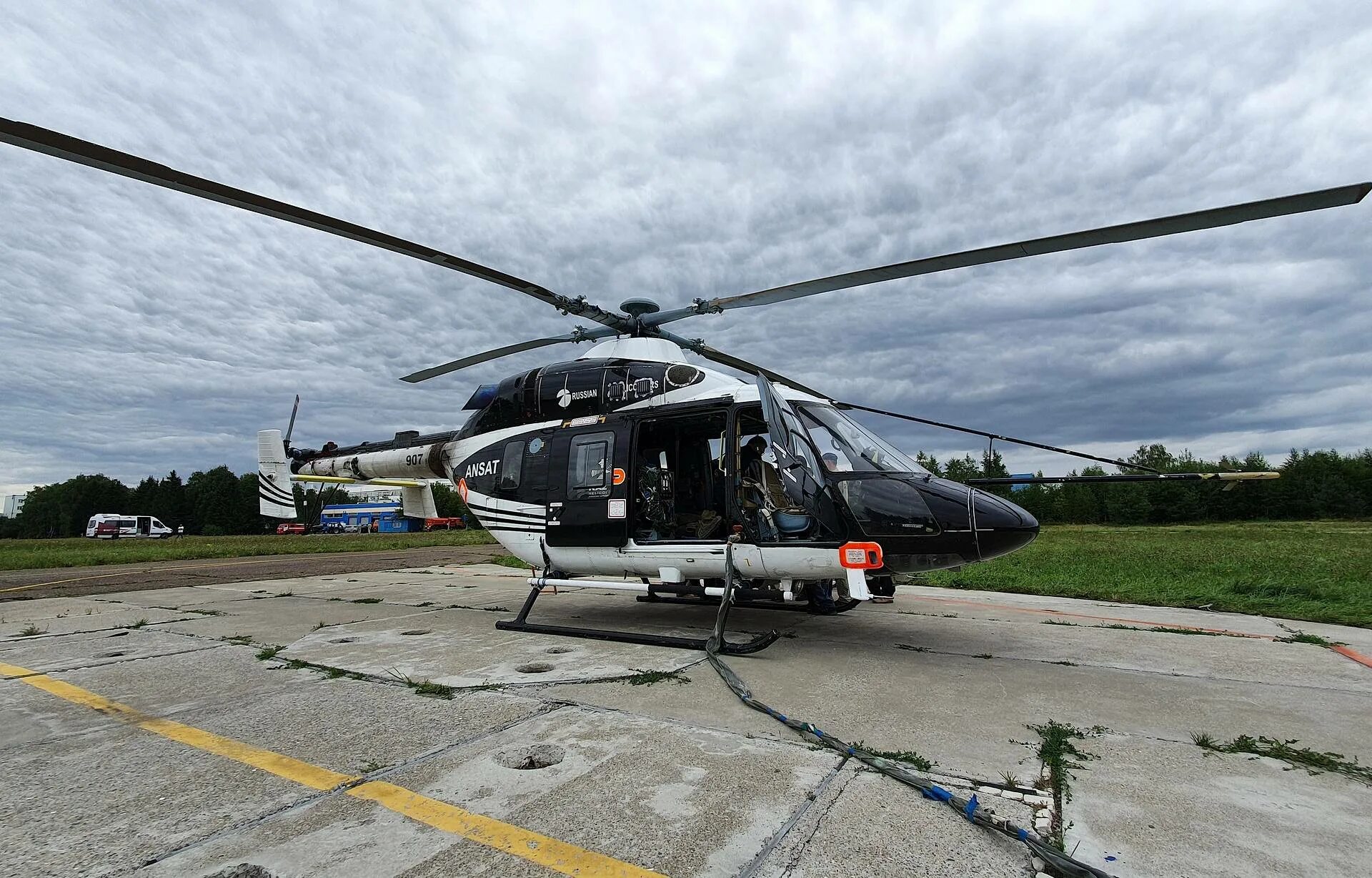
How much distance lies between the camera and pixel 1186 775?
296cm

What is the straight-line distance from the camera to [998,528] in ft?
16.9

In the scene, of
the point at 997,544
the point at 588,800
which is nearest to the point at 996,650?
the point at 997,544

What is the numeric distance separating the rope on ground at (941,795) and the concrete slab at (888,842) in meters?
0.04

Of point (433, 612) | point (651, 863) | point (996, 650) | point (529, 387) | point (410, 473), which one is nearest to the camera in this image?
point (651, 863)

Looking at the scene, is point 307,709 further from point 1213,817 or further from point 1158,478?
point 1158,478

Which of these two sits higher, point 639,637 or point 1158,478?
point 1158,478

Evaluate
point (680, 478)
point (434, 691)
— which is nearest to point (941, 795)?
point (434, 691)

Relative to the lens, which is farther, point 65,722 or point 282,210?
point 282,210

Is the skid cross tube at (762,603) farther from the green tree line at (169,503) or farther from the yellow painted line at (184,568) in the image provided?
the green tree line at (169,503)

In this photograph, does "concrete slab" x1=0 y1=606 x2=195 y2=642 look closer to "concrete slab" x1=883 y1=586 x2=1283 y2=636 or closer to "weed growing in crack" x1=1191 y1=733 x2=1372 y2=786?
"concrete slab" x1=883 y1=586 x2=1283 y2=636

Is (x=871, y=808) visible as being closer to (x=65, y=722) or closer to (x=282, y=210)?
(x=65, y=722)

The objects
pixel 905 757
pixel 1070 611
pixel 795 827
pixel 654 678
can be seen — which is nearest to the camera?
pixel 795 827

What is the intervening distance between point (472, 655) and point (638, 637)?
1.50 m

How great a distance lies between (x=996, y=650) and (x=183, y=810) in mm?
5852
